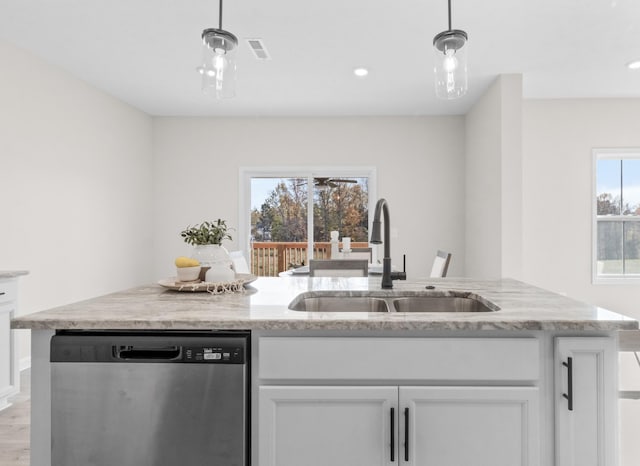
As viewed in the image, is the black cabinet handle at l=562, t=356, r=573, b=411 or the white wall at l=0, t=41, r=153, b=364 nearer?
the black cabinet handle at l=562, t=356, r=573, b=411

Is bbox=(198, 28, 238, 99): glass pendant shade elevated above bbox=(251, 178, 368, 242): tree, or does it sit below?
above

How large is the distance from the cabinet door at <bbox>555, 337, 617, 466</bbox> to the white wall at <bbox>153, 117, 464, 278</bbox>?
4.30m

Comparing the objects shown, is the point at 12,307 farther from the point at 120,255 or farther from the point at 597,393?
the point at 597,393

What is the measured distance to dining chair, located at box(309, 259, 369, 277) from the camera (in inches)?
126

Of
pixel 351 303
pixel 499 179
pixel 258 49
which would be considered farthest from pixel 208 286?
pixel 499 179

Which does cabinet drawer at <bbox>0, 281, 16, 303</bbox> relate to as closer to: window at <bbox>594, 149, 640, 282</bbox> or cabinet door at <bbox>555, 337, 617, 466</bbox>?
cabinet door at <bbox>555, 337, 617, 466</bbox>

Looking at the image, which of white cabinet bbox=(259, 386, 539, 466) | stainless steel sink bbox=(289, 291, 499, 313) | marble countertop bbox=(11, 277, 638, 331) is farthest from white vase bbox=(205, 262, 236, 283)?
white cabinet bbox=(259, 386, 539, 466)

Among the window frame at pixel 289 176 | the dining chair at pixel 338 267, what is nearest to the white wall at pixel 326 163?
the window frame at pixel 289 176

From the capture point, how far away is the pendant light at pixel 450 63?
5.63ft

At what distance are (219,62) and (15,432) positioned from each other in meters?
2.38

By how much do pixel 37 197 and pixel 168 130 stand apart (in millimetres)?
2283

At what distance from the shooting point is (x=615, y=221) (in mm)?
4773

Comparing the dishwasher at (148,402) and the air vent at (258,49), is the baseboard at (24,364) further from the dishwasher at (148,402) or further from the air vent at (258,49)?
the air vent at (258,49)

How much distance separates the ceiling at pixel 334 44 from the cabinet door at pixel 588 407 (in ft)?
7.99
